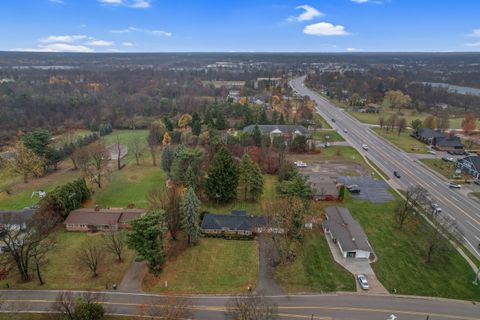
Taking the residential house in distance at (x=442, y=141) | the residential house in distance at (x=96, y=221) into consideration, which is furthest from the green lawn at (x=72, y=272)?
the residential house in distance at (x=442, y=141)

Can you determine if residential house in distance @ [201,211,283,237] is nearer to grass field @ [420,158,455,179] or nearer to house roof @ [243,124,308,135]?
grass field @ [420,158,455,179]

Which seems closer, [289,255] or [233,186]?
[289,255]

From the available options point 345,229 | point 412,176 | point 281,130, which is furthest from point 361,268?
point 281,130

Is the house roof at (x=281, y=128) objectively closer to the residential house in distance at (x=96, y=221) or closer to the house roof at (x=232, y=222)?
the house roof at (x=232, y=222)

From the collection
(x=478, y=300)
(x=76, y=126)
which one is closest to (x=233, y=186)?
(x=478, y=300)

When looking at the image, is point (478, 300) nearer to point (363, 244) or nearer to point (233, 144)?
point (363, 244)

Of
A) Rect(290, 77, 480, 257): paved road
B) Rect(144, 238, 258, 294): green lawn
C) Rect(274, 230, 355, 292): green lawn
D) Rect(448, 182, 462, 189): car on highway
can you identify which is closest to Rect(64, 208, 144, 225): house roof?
Rect(144, 238, 258, 294): green lawn
